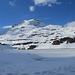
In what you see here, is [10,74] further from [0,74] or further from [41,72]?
[41,72]

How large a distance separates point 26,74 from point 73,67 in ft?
12.6

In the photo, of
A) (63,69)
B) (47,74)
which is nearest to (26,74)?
(47,74)

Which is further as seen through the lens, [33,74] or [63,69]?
[63,69]

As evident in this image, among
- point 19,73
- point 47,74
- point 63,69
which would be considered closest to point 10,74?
point 19,73

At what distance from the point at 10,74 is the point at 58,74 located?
10.5ft

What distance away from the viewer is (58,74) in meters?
13.1

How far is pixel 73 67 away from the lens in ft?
49.2

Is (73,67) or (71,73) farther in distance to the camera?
(73,67)

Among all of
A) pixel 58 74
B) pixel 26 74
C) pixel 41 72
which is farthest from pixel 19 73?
pixel 58 74

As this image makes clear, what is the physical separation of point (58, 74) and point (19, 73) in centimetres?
266

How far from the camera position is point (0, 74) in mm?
13031

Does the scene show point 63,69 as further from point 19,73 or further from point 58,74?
point 19,73

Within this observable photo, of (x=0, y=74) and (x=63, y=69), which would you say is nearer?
(x=0, y=74)

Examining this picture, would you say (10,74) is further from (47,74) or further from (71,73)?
(71,73)
